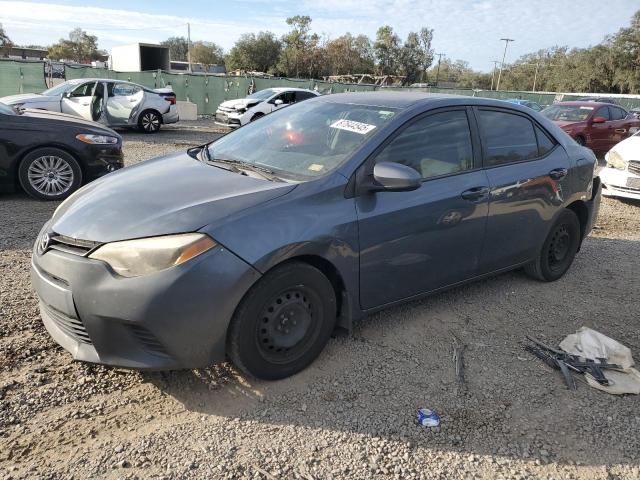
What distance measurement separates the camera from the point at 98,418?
257 centimetres

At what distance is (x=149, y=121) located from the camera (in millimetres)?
14992

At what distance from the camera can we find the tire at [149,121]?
48.5 feet

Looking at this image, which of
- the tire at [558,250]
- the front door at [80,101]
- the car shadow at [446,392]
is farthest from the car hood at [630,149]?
the front door at [80,101]

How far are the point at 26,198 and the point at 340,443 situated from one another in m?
5.84

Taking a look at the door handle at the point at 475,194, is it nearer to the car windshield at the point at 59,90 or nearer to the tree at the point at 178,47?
the car windshield at the point at 59,90

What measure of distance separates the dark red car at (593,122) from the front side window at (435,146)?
1109 cm

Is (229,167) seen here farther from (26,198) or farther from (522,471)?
(26,198)

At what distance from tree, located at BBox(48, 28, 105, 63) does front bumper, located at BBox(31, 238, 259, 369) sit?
319 ft

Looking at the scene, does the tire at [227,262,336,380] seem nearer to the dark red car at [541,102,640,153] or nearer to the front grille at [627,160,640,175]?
the front grille at [627,160,640,175]

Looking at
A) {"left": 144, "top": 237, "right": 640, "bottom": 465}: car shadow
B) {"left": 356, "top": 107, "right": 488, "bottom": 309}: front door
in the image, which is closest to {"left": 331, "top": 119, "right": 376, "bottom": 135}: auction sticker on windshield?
{"left": 356, "top": 107, "right": 488, "bottom": 309}: front door

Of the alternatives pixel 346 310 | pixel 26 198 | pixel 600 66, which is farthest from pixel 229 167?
pixel 600 66

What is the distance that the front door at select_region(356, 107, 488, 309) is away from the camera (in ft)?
10.2

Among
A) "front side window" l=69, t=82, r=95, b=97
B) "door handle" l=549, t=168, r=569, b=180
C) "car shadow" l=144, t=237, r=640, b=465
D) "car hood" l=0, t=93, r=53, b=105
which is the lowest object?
"car shadow" l=144, t=237, r=640, b=465

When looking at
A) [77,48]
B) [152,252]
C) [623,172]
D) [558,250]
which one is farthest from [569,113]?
[77,48]
